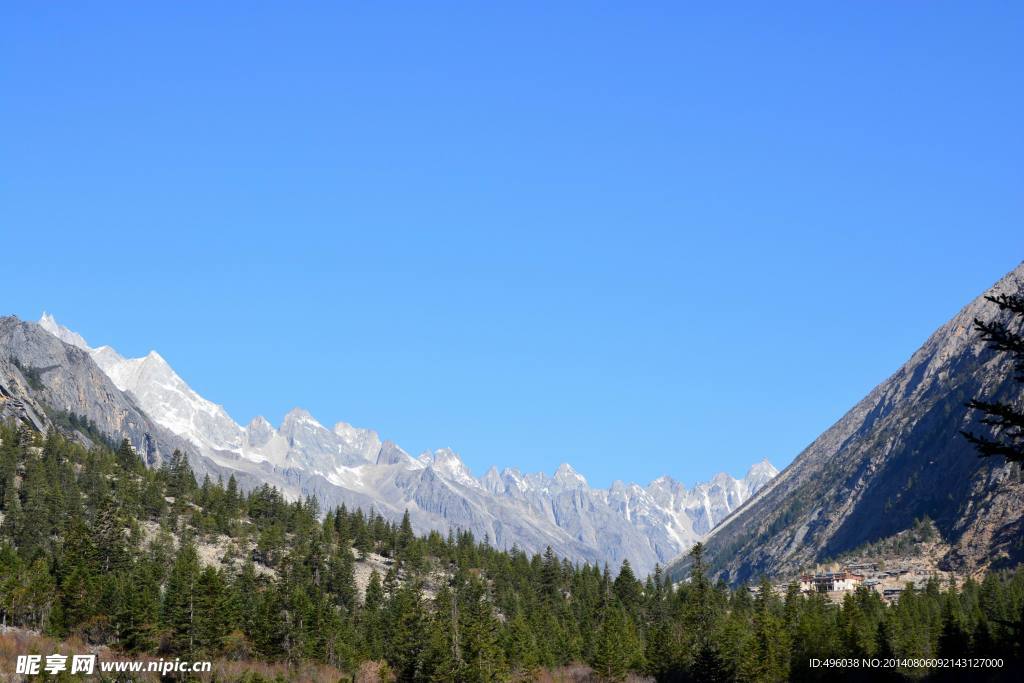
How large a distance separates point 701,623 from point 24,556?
97637 mm

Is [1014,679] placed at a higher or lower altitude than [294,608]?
lower

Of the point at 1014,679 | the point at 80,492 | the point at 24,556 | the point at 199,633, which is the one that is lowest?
the point at 1014,679

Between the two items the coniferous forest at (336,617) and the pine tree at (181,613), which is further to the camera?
the coniferous forest at (336,617)

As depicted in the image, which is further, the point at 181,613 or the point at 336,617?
the point at 336,617

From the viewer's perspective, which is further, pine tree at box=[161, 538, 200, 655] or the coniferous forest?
the coniferous forest

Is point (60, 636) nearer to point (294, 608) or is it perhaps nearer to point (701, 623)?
point (294, 608)

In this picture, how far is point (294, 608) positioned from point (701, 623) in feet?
201

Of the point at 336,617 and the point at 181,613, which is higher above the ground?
the point at 336,617

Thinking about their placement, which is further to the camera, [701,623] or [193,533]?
[193,533]

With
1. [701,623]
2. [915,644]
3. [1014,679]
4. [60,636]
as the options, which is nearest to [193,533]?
[60,636]

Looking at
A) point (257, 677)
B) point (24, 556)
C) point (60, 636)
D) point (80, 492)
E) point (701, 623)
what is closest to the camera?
point (257, 677)

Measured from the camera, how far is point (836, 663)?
144 m

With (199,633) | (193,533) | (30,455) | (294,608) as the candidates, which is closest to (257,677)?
(199,633)

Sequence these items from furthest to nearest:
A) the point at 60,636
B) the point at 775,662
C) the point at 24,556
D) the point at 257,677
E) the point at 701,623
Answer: the point at 701,623
the point at 24,556
the point at 775,662
the point at 60,636
the point at 257,677
